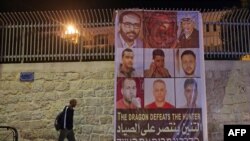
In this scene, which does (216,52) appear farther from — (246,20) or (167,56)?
(167,56)

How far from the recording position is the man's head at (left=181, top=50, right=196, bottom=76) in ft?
37.1

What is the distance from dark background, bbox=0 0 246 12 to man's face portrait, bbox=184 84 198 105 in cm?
644

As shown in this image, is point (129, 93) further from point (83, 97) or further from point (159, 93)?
point (83, 97)

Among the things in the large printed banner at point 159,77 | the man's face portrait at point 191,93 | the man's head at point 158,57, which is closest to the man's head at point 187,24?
the large printed banner at point 159,77

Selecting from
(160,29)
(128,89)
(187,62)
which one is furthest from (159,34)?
(128,89)

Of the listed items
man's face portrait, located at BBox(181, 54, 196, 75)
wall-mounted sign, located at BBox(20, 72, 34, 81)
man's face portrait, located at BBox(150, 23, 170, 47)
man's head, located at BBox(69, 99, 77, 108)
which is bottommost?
man's head, located at BBox(69, 99, 77, 108)

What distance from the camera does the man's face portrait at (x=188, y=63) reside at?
11297 mm

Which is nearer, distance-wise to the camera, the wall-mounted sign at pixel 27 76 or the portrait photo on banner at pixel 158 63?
the portrait photo on banner at pixel 158 63

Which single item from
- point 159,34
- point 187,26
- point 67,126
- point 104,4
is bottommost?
point 67,126

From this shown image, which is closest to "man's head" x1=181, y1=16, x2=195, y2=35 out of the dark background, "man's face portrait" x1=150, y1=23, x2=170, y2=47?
"man's face portrait" x1=150, y1=23, x2=170, y2=47

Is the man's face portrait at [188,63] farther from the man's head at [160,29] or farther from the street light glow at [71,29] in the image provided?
the street light glow at [71,29]

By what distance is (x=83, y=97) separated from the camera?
12750 mm

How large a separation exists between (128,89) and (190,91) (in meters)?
1.56

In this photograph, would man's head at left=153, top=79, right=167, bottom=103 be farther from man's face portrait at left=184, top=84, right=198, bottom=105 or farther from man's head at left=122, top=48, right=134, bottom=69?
man's head at left=122, top=48, right=134, bottom=69
